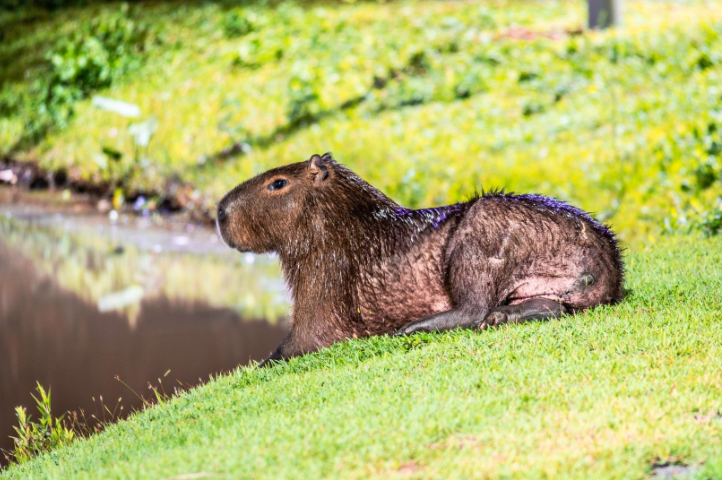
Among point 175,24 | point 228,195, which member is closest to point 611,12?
point 175,24

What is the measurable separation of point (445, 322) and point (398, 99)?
9.46 m

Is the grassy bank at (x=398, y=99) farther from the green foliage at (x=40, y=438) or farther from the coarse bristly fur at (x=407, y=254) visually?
the green foliage at (x=40, y=438)

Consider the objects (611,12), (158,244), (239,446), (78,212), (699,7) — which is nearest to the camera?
(239,446)

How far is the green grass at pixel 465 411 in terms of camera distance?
366 centimetres

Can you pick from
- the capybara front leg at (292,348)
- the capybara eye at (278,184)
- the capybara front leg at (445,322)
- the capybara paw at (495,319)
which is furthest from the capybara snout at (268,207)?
the capybara paw at (495,319)

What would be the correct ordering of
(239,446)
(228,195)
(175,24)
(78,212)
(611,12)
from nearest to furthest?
(239,446)
(228,195)
(78,212)
(611,12)
(175,24)

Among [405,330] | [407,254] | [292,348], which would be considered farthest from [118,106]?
[405,330]

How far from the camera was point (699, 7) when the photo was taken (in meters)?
18.0

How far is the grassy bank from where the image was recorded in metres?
11.2

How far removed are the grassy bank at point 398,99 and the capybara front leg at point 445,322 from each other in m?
3.82

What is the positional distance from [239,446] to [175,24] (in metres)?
16.5

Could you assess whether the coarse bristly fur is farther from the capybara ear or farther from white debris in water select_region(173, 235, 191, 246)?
white debris in water select_region(173, 235, 191, 246)

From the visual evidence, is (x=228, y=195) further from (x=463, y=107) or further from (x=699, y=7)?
(x=699, y=7)

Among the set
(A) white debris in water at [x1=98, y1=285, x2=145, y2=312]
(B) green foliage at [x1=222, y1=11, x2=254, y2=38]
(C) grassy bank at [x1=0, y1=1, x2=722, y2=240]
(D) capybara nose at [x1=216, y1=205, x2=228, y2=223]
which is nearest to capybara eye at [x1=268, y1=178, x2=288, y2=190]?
(D) capybara nose at [x1=216, y1=205, x2=228, y2=223]
